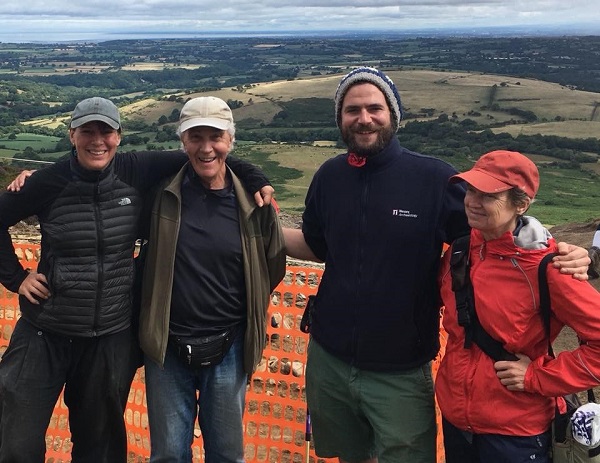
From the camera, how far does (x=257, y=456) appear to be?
17.0ft

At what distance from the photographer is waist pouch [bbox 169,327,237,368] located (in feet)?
11.2

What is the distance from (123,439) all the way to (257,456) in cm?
167

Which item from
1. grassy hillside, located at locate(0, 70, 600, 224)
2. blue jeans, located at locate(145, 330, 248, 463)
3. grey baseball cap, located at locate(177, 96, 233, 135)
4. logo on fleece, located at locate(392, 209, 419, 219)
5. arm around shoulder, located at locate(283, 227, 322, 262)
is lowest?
grassy hillside, located at locate(0, 70, 600, 224)

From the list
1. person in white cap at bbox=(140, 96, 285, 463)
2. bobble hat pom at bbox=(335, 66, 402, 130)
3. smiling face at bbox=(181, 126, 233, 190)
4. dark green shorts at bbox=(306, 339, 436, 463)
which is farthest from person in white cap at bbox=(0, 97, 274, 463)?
dark green shorts at bbox=(306, 339, 436, 463)

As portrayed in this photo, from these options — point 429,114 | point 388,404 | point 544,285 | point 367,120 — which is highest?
point 367,120

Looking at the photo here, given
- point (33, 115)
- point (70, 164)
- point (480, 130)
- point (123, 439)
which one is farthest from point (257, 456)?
point (33, 115)

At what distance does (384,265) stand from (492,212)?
0.71 meters

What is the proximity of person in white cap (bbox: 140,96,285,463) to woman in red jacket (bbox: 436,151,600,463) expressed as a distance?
127cm

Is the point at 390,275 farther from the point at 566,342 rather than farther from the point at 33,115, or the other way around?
the point at 33,115

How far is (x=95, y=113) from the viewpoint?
334cm

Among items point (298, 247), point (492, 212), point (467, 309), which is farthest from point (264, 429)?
point (492, 212)

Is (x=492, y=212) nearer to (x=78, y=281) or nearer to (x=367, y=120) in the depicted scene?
(x=367, y=120)

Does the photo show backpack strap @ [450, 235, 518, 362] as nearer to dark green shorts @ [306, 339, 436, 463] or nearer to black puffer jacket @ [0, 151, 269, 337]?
dark green shorts @ [306, 339, 436, 463]

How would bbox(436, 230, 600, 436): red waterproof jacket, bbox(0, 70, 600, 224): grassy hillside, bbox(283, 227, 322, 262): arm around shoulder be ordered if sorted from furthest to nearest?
bbox(0, 70, 600, 224): grassy hillside → bbox(283, 227, 322, 262): arm around shoulder → bbox(436, 230, 600, 436): red waterproof jacket
